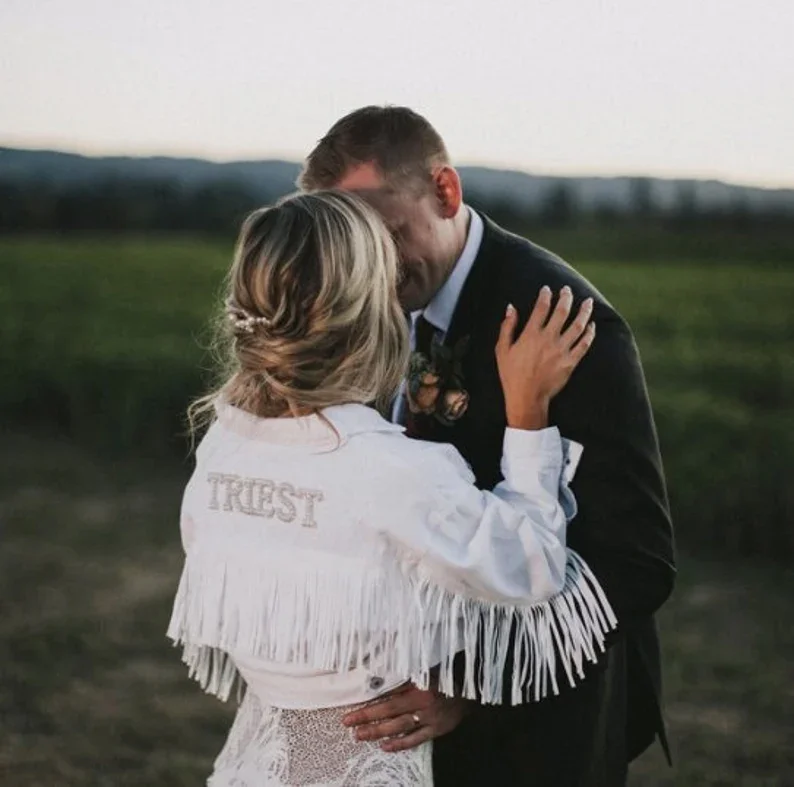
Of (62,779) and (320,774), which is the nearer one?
(320,774)

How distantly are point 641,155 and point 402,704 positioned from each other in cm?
288

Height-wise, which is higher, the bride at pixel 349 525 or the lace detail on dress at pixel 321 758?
the bride at pixel 349 525

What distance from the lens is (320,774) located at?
181 cm

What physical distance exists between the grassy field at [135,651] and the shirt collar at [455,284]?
7.45ft

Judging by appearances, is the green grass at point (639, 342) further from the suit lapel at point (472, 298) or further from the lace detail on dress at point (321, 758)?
the lace detail on dress at point (321, 758)

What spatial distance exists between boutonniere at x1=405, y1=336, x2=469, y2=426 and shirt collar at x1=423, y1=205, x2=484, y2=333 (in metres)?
0.05

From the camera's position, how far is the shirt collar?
215cm

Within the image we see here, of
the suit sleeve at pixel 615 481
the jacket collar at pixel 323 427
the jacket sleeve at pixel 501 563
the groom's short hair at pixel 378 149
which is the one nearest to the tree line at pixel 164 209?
the groom's short hair at pixel 378 149

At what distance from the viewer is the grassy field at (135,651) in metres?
4.13

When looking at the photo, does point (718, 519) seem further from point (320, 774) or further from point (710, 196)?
point (320, 774)

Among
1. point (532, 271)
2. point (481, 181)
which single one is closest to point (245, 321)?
point (532, 271)

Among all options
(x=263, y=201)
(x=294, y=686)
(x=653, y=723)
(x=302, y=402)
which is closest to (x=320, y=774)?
(x=294, y=686)

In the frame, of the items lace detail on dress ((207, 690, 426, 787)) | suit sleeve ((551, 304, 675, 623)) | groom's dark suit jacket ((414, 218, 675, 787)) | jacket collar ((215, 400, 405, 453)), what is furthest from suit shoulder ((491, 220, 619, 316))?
lace detail on dress ((207, 690, 426, 787))

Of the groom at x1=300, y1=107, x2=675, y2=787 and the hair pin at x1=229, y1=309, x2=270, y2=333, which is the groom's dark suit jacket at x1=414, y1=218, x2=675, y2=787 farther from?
the hair pin at x1=229, y1=309, x2=270, y2=333
